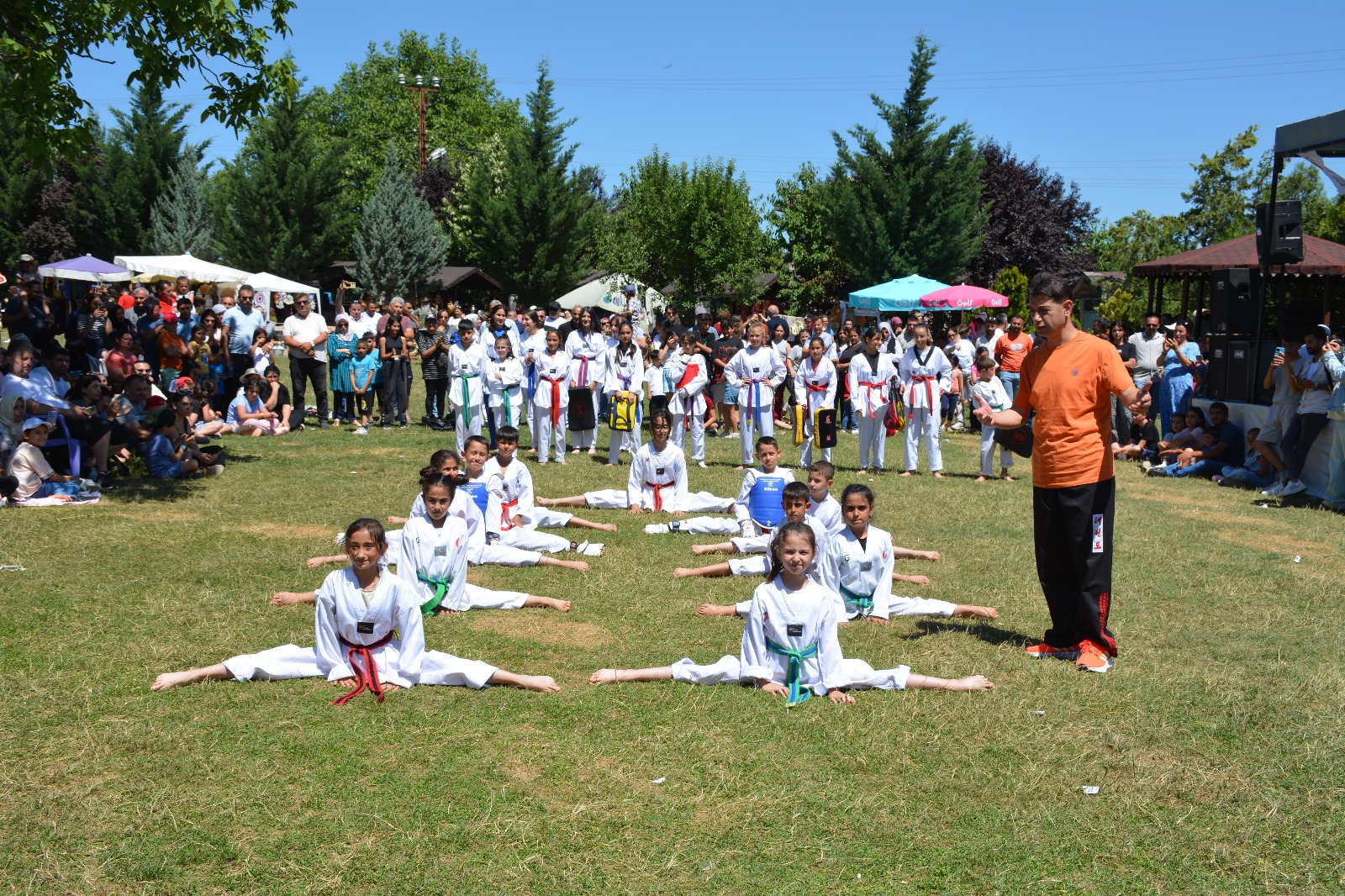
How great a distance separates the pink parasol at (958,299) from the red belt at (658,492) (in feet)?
41.8

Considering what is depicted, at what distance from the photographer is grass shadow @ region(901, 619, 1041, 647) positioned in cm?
742

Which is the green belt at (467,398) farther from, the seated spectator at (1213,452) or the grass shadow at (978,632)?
the seated spectator at (1213,452)

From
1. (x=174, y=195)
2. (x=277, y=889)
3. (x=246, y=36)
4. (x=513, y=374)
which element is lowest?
(x=277, y=889)

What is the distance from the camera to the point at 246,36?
12.0 metres

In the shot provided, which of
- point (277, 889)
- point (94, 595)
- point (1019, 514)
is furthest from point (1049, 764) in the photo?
point (1019, 514)

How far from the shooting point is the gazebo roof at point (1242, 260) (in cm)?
2361

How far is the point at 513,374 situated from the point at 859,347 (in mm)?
4668

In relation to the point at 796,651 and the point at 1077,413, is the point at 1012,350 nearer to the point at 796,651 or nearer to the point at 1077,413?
the point at 1077,413

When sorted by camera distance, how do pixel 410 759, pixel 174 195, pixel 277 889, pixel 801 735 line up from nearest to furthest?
1. pixel 277 889
2. pixel 410 759
3. pixel 801 735
4. pixel 174 195

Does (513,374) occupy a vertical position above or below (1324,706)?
above

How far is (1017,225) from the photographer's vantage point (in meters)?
44.0

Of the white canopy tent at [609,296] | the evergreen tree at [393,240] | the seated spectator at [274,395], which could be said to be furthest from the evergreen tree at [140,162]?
the seated spectator at [274,395]

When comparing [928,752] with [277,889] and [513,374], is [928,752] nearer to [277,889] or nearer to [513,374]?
[277,889]

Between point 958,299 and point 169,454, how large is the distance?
15392mm
